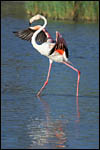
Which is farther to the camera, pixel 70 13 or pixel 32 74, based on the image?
pixel 70 13

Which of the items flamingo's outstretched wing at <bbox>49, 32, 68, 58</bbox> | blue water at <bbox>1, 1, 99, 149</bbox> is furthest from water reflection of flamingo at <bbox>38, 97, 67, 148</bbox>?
flamingo's outstretched wing at <bbox>49, 32, 68, 58</bbox>

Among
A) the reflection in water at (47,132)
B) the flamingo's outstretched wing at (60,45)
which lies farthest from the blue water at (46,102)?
the flamingo's outstretched wing at (60,45)

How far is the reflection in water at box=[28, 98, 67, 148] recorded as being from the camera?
6516 mm

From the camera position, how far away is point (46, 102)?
9164mm

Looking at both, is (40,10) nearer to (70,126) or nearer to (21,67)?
(21,67)

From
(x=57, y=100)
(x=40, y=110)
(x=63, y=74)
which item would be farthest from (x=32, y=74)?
(x=40, y=110)

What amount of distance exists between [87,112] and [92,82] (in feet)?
8.86

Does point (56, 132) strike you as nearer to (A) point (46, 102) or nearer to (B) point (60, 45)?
(A) point (46, 102)

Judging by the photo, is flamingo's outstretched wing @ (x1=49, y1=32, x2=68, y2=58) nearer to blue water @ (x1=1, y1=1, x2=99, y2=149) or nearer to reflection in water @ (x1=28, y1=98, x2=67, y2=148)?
blue water @ (x1=1, y1=1, x2=99, y2=149)

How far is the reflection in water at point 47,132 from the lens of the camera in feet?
21.4

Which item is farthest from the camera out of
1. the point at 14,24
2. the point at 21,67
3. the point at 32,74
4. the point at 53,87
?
the point at 14,24

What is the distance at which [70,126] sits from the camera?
7.43 meters

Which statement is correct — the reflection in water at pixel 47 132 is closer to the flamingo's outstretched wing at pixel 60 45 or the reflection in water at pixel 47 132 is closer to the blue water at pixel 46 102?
the blue water at pixel 46 102

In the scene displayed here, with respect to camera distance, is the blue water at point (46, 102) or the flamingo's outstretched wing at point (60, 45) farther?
the flamingo's outstretched wing at point (60, 45)
